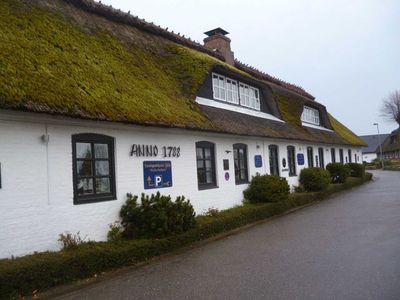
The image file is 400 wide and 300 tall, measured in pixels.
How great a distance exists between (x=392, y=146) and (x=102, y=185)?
75.2 meters

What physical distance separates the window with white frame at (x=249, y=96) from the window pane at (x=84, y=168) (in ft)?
32.9

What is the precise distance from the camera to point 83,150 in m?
8.80

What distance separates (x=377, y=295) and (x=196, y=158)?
768 cm

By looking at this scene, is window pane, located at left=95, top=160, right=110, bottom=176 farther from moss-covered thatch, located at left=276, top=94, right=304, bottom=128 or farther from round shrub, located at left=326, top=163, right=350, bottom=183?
round shrub, located at left=326, top=163, right=350, bottom=183

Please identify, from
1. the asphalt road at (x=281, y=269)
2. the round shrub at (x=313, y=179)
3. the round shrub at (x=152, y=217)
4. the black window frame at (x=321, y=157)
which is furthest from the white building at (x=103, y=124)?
the black window frame at (x=321, y=157)

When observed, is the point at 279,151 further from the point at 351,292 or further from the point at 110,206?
the point at 351,292

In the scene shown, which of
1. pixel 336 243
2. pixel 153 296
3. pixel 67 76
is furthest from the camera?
pixel 336 243

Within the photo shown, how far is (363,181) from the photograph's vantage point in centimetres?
2908

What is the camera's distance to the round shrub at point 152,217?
9.02m

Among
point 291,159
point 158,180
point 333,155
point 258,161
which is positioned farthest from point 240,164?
point 333,155

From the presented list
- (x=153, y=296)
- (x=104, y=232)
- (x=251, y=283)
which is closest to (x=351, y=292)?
(x=251, y=283)

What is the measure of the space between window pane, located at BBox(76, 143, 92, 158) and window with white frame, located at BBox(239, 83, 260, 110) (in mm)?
9894

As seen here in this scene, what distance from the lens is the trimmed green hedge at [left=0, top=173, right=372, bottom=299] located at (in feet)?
20.1

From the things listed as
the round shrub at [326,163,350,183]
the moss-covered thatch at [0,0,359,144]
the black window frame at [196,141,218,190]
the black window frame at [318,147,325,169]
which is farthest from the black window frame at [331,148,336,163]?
the black window frame at [196,141,218,190]
